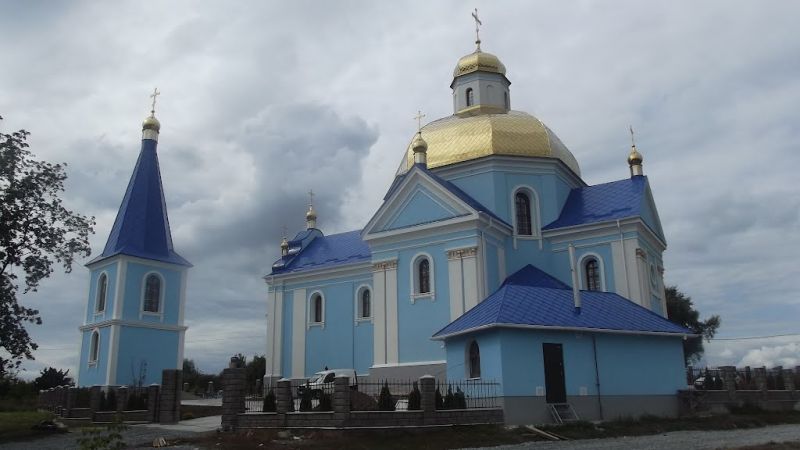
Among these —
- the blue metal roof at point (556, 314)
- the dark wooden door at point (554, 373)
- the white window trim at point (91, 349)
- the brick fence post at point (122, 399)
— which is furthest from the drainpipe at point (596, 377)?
the white window trim at point (91, 349)

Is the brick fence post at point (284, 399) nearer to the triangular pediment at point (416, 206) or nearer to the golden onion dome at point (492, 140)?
the triangular pediment at point (416, 206)

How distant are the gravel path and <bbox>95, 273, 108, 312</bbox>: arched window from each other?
23764 mm

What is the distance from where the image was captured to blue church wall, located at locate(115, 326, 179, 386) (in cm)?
3116

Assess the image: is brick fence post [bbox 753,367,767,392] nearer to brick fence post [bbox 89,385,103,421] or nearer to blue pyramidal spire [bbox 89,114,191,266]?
brick fence post [bbox 89,385,103,421]

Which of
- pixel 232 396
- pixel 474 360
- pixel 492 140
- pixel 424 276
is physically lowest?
pixel 232 396

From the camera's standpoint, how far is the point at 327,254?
1362 inches

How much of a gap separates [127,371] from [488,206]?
17533 mm

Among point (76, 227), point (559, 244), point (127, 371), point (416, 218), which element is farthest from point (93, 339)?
point (559, 244)

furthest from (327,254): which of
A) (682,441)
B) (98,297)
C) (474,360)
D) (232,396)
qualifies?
Result: (682,441)

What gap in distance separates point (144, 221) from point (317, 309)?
30.6ft

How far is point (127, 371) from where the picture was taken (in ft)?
103

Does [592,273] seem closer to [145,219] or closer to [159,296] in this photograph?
[159,296]

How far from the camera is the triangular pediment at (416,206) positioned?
25562 mm

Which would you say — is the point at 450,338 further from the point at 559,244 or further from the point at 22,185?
the point at 22,185
